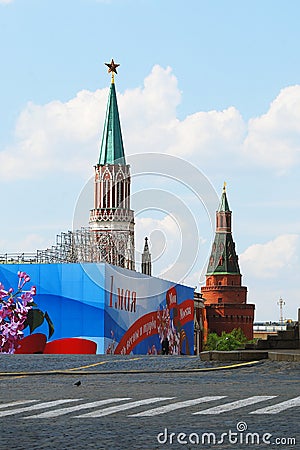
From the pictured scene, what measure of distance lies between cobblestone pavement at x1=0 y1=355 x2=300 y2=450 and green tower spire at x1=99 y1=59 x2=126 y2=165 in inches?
4601

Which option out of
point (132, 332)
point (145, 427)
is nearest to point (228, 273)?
point (132, 332)

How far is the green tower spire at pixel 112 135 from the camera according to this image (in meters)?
135

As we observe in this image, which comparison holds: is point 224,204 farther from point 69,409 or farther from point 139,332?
point 69,409

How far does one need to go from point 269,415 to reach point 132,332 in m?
65.1

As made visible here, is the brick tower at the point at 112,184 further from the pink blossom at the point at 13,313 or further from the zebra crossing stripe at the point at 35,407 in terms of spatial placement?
the zebra crossing stripe at the point at 35,407

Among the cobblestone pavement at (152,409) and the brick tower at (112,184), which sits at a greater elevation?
the brick tower at (112,184)

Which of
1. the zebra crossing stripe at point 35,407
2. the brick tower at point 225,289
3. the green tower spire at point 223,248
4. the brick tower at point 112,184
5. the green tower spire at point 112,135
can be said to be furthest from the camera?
the green tower spire at point 223,248

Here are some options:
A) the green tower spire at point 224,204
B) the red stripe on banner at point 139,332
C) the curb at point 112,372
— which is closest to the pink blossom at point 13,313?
the red stripe on banner at point 139,332

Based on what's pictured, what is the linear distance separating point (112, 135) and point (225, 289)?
51.6 m

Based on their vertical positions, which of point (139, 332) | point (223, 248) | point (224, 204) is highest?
point (224, 204)

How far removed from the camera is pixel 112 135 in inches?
5354

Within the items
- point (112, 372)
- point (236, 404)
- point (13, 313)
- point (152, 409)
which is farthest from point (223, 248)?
point (152, 409)

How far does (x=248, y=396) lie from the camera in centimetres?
1298

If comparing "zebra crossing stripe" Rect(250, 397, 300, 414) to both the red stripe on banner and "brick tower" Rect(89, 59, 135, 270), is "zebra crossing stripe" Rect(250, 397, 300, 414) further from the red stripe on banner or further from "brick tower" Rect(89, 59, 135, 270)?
"brick tower" Rect(89, 59, 135, 270)
